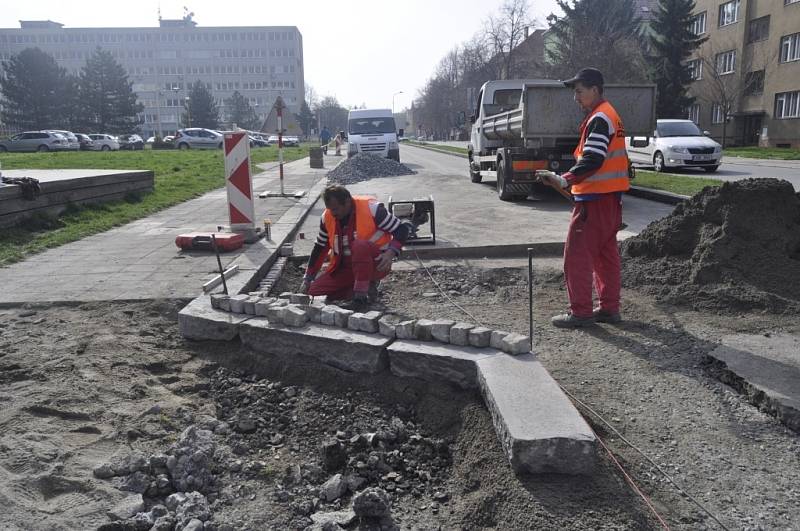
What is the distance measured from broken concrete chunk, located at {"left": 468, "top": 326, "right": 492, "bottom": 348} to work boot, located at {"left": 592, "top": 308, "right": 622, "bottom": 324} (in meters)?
1.69

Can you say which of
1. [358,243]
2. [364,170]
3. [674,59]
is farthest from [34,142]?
[674,59]

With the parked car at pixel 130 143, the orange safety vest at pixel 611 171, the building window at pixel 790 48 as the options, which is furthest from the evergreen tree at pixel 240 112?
the orange safety vest at pixel 611 171

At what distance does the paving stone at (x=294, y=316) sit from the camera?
4.29 metres

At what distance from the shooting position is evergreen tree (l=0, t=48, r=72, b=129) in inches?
2488

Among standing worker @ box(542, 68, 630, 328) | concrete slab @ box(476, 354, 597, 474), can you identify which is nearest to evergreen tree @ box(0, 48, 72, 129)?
standing worker @ box(542, 68, 630, 328)

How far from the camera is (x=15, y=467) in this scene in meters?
2.89

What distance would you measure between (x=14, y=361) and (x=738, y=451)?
4426 millimetres

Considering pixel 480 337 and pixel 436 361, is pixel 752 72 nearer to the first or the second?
pixel 480 337

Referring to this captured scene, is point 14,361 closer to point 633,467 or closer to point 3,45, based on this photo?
point 633,467

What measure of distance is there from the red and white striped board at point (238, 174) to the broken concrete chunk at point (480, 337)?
5.48 meters

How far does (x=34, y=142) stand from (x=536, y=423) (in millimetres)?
43588

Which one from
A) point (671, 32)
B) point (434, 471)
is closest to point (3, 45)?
point (671, 32)

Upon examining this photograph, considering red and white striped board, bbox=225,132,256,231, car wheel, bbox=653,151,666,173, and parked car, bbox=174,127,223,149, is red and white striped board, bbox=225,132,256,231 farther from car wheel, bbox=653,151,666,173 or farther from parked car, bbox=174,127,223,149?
parked car, bbox=174,127,223,149

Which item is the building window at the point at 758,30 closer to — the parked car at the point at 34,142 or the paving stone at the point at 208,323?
the paving stone at the point at 208,323
